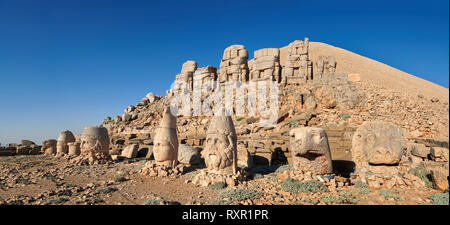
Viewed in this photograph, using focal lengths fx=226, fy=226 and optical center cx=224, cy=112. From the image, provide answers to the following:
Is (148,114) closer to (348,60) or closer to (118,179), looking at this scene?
(118,179)

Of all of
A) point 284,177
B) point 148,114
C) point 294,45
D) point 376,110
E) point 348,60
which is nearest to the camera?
point 284,177

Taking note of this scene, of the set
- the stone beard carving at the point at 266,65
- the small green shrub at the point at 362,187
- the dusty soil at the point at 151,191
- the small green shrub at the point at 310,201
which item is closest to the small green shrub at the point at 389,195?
the dusty soil at the point at 151,191

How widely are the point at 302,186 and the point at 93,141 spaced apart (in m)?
9.23

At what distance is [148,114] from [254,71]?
11774 millimetres

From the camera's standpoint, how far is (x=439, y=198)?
4.60m

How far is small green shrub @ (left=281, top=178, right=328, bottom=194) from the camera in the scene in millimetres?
5754

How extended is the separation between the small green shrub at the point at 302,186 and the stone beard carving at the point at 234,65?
17.1 metres

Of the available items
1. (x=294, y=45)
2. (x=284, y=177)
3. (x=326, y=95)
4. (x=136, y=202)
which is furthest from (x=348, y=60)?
(x=136, y=202)

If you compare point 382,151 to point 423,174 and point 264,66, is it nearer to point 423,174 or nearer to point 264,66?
point 423,174

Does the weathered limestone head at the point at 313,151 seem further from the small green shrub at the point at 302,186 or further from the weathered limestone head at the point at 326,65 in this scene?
the weathered limestone head at the point at 326,65

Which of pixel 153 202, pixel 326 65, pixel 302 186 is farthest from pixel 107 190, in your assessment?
pixel 326 65

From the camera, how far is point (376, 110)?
14.1 meters

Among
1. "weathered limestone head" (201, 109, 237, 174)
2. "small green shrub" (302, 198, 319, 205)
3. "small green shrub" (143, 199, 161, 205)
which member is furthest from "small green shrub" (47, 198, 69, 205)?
"small green shrub" (302, 198, 319, 205)
